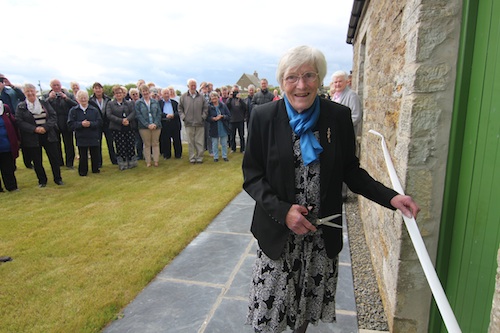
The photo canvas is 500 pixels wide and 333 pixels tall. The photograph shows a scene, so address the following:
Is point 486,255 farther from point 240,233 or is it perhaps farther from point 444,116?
point 240,233

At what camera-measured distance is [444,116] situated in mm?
1939

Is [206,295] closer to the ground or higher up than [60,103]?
closer to the ground

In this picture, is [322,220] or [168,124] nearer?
[322,220]

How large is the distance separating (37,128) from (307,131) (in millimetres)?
6269

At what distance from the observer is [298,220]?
1717mm

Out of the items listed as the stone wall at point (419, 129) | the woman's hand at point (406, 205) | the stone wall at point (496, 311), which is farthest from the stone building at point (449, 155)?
the stone wall at point (496, 311)

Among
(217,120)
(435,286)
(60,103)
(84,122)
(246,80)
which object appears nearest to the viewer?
(435,286)

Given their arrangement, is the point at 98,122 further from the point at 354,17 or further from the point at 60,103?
the point at 354,17

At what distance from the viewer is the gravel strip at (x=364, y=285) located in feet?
8.82

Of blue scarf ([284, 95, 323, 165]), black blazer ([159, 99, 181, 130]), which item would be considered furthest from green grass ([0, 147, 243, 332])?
blue scarf ([284, 95, 323, 165])

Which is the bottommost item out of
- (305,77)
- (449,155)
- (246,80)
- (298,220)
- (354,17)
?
(298,220)

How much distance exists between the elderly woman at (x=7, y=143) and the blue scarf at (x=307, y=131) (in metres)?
6.08

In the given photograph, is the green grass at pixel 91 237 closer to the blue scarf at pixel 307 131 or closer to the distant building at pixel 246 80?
the blue scarf at pixel 307 131

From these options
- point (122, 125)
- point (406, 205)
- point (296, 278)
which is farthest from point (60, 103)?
point (406, 205)
